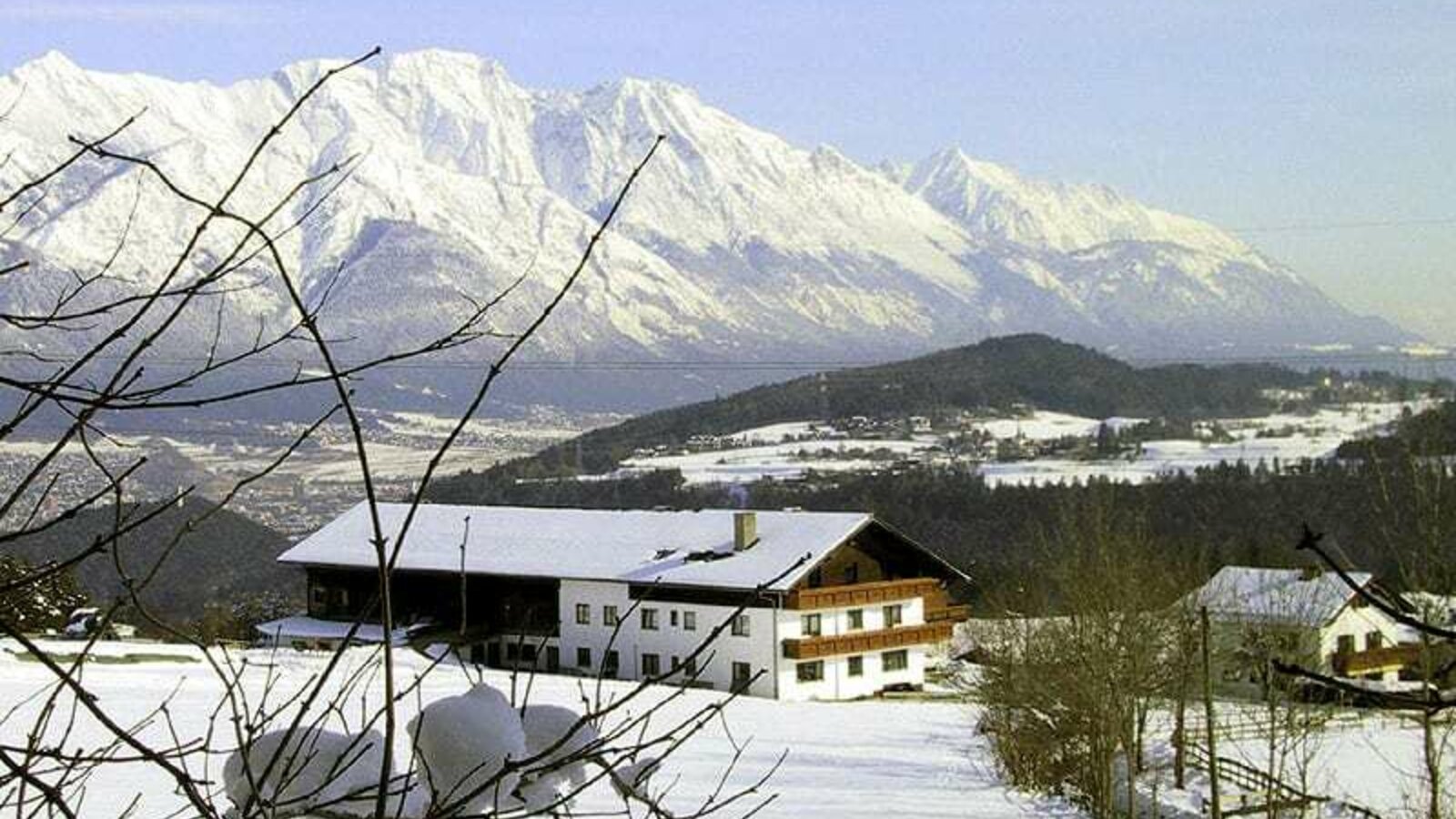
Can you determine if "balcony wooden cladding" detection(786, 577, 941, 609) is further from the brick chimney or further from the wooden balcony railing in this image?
the brick chimney

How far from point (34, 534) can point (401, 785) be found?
1.82ft

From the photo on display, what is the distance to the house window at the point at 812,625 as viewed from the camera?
33750mm

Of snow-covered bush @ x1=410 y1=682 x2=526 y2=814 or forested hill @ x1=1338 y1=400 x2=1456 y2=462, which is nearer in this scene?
snow-covered bush @ x1=410 y1=682 x2=526 y2=814

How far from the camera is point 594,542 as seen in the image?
1508 inches

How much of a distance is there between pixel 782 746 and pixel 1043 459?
248ft

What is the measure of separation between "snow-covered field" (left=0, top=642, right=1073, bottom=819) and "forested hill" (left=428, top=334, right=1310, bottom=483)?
75647 mm

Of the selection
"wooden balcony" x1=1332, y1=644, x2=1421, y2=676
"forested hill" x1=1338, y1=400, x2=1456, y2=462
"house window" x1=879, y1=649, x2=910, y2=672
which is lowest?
"wooden balcony" x1=1332, y1=644, x2=1421, y2=676

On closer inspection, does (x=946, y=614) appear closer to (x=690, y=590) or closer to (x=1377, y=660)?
(x=690, y=590)

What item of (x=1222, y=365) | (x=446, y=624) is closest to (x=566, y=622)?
(x=446, y=624)

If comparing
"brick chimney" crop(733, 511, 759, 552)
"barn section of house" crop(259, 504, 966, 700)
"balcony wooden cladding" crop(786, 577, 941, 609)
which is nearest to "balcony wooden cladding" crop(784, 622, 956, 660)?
"barn section of house" crop(259, 504, 966, 700)

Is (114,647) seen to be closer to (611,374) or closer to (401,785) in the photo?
(401,785)

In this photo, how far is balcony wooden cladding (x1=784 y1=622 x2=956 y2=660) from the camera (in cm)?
3338

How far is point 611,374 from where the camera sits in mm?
168375

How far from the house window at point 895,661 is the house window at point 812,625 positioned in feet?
7.51
